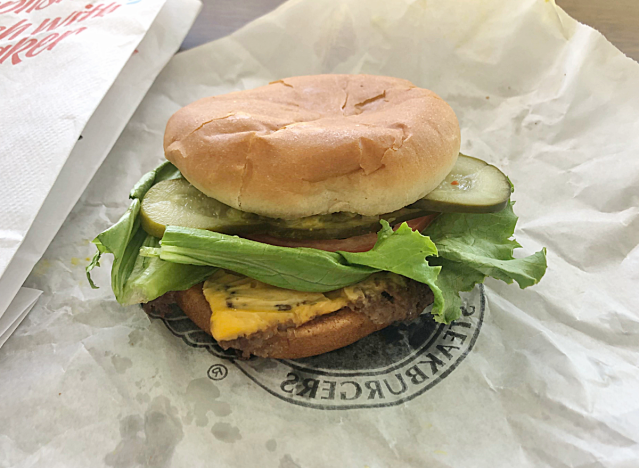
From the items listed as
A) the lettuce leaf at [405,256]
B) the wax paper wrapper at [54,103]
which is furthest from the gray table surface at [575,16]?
the lettuce leaf at [405,256]

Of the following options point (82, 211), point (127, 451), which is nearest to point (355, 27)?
point (82, 211)

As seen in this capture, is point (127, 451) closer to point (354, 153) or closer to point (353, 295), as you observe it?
point (353, 295)

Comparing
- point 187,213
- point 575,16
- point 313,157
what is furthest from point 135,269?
point 575,16

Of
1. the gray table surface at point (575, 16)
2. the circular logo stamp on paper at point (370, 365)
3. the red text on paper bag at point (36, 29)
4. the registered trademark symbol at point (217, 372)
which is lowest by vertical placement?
the circular logo stamp on paper at point (370, 365)

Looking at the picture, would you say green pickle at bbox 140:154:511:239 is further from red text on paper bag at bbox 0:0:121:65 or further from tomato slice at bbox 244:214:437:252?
red text on paper bag at bbox 0:0:121:65

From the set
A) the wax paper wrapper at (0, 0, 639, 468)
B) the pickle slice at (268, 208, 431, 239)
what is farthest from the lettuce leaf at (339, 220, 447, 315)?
the wax paper wrapper at (0, 0, 639, 468)

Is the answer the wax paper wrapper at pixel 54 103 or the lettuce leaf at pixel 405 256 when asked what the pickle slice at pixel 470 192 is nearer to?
the lettuce leaf at pixel 405 256
